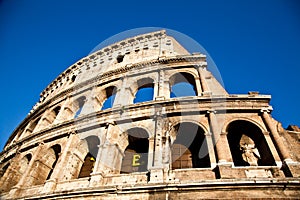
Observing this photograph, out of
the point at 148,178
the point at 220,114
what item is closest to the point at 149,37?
the point at 220,114

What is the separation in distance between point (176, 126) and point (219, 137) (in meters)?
1.85

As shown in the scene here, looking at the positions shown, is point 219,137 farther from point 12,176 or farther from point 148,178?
point 12,176

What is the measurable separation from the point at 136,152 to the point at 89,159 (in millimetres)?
→ 2544

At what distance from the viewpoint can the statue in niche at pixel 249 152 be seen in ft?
28.9

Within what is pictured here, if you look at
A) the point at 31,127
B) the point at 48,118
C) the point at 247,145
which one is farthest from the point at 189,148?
the point at 31,127

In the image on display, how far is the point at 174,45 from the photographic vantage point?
48.8ft

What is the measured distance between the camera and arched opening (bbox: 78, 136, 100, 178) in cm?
921

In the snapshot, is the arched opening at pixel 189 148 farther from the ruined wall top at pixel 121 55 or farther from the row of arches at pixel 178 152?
the ruined wall top at pixel 121 55

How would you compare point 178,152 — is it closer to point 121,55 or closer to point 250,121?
point 250,121

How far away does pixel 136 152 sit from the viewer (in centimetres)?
916

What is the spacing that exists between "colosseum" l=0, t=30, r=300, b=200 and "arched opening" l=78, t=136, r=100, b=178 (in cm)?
5

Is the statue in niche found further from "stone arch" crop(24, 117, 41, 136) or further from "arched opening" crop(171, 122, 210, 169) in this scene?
"stone arch" crop(24, 117, 41, 136)

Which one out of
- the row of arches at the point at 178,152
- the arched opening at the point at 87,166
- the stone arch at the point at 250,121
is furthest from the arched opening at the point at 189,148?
the arched opening at the point at 87,166

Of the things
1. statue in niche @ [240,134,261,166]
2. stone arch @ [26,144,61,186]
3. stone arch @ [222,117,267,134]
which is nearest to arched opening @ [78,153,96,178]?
stone arch @ [26,144,61,186]
